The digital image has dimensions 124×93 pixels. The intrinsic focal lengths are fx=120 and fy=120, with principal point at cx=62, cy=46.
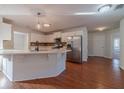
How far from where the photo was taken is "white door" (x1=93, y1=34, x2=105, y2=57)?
9549mm

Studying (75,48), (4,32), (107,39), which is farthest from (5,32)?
(107,39)

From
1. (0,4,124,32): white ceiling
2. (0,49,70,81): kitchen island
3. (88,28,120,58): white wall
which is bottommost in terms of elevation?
(0,49,70,81): kitchen island

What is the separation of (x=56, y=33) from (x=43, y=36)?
4.05 ft

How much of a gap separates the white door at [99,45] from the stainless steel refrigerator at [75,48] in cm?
371

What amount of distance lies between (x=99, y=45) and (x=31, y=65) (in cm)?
728

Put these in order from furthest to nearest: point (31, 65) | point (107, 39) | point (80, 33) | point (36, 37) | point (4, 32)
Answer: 1. point (107, 39)
2. point (36, 37)
3. point (80, 33)
4. point (4, 32)
5. point (31, 65)

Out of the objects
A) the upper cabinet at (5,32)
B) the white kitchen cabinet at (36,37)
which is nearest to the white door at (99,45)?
the white kitchen cabinet at (36,37)

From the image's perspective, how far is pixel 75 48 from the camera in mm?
6566

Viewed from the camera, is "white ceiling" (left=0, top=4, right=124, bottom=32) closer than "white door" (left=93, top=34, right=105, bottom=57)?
Yes

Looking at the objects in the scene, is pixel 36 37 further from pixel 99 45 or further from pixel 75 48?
pixel 99 45

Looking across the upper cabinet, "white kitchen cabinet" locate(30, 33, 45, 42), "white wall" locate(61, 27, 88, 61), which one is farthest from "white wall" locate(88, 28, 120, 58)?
the upper cabinet

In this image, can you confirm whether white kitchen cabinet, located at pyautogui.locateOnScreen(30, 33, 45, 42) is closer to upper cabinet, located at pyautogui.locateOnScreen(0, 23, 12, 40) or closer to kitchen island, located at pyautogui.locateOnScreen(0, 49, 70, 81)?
upper cabinet, located at pyautogui.locateOnScreen(0, 23, 12, 40)

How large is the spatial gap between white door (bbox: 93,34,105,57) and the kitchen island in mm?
6421
